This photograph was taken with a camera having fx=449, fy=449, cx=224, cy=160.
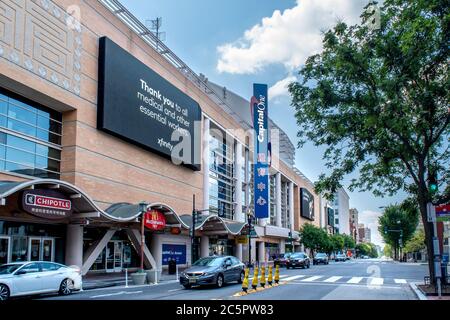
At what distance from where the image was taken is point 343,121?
66.2 feet

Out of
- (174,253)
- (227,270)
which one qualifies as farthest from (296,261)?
(227,270)

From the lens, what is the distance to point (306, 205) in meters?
96.5

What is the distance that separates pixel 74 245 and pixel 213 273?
Result: 10.4 metres

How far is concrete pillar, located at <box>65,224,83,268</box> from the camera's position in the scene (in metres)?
26.0

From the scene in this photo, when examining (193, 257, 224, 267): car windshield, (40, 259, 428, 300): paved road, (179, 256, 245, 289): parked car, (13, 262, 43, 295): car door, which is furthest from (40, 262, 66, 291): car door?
(193, 257, 224, 267): car windshield

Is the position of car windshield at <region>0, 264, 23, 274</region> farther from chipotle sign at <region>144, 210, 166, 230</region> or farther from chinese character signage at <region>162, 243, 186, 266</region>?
chinese character signage at <region>162, 243, 186, 266</region>

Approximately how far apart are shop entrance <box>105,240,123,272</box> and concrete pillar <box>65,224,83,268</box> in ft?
16.0

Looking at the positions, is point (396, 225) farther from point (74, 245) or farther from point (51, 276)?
point (51, 276)

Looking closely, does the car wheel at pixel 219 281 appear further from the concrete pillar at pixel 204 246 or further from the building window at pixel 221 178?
the building window at pixel 221 178

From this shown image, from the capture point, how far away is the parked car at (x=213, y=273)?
65.2ft

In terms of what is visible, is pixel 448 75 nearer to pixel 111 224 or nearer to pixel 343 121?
pixel 343 121

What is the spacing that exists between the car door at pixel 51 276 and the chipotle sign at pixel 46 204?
367 centimetres

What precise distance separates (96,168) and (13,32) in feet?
30.5
